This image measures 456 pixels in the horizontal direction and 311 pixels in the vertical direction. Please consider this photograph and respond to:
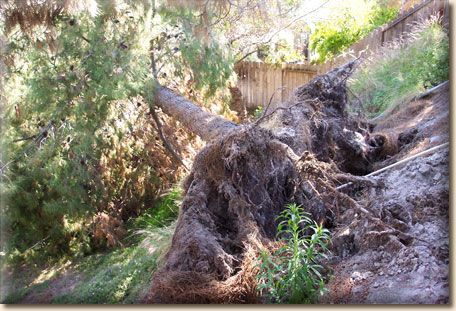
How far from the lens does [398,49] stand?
492 cm

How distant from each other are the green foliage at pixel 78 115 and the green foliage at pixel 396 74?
1.90 metres

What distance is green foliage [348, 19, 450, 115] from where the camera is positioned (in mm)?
3525

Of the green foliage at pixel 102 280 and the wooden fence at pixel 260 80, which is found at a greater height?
the wooden fence at pixel 260 80

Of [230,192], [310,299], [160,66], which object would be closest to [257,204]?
[230,192]

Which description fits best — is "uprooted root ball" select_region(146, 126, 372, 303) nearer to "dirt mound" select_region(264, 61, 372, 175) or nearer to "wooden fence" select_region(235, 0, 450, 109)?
"dirt mound" select_region(264, 61, 372, 175)

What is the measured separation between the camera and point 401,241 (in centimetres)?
178

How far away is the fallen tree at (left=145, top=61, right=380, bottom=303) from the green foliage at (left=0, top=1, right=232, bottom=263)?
0.77 meters

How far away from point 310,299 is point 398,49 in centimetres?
438

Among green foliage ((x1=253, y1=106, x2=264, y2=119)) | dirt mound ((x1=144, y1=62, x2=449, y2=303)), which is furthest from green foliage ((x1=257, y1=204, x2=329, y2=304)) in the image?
green foliage ((x1=253, y1=106, x2=264, y2=119))

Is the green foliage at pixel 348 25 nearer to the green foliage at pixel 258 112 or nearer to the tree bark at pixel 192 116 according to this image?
the green foliage at pixel 258 112

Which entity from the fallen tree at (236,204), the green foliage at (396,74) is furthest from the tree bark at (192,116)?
the green foliage at (396,74)

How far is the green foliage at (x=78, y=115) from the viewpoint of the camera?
2131mm

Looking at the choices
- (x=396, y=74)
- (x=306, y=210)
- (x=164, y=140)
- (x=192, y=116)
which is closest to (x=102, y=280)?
(x=306, y=210)

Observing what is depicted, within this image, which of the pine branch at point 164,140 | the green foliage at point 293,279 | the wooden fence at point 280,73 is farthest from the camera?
the wooden fence at point 280,73
